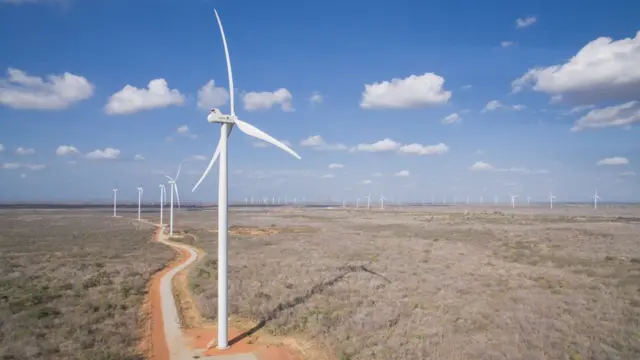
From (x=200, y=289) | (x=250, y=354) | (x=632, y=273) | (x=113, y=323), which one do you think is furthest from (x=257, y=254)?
(x=632, y=273)

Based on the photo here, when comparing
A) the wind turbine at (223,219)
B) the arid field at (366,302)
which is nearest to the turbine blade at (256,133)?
the wind turbine at (223,219)

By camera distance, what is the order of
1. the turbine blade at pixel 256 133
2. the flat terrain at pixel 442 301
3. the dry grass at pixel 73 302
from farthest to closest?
the turbine blade at pixel 256 133
the dry grass at pixel 73 302
the flat terrain at pixel 442 301

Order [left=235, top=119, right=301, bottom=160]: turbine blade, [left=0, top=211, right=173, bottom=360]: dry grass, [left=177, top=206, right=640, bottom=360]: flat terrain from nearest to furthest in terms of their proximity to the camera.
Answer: [left=177, top=206, right=640, bottom=360]: flat terrain → [left=0, top=211, right=173, bottom=360]: dry grass → [left=235, top=119, right=301, bottom=160]: turbine blade

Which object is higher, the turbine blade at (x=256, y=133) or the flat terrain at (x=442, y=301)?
the turbine blade at (x=256, y=133)

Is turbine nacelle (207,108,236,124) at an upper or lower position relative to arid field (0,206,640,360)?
upper

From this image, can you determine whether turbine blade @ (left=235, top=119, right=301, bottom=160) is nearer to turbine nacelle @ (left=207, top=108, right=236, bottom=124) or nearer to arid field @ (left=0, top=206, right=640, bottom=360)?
turbine nacelle @ (left=207, top=108, right=236, bottom=124)

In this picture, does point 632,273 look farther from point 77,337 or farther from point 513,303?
point 77,337

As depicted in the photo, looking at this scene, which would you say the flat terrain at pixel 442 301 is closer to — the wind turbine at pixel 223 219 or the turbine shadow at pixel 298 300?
the turbine shadow at pixel 298 300

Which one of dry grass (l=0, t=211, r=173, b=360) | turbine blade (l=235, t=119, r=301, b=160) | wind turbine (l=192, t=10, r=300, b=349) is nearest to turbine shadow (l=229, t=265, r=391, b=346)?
wind turbine (l=192, t=10, r=300, b=349)

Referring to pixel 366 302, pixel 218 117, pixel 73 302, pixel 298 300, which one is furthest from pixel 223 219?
pixel 73 302
